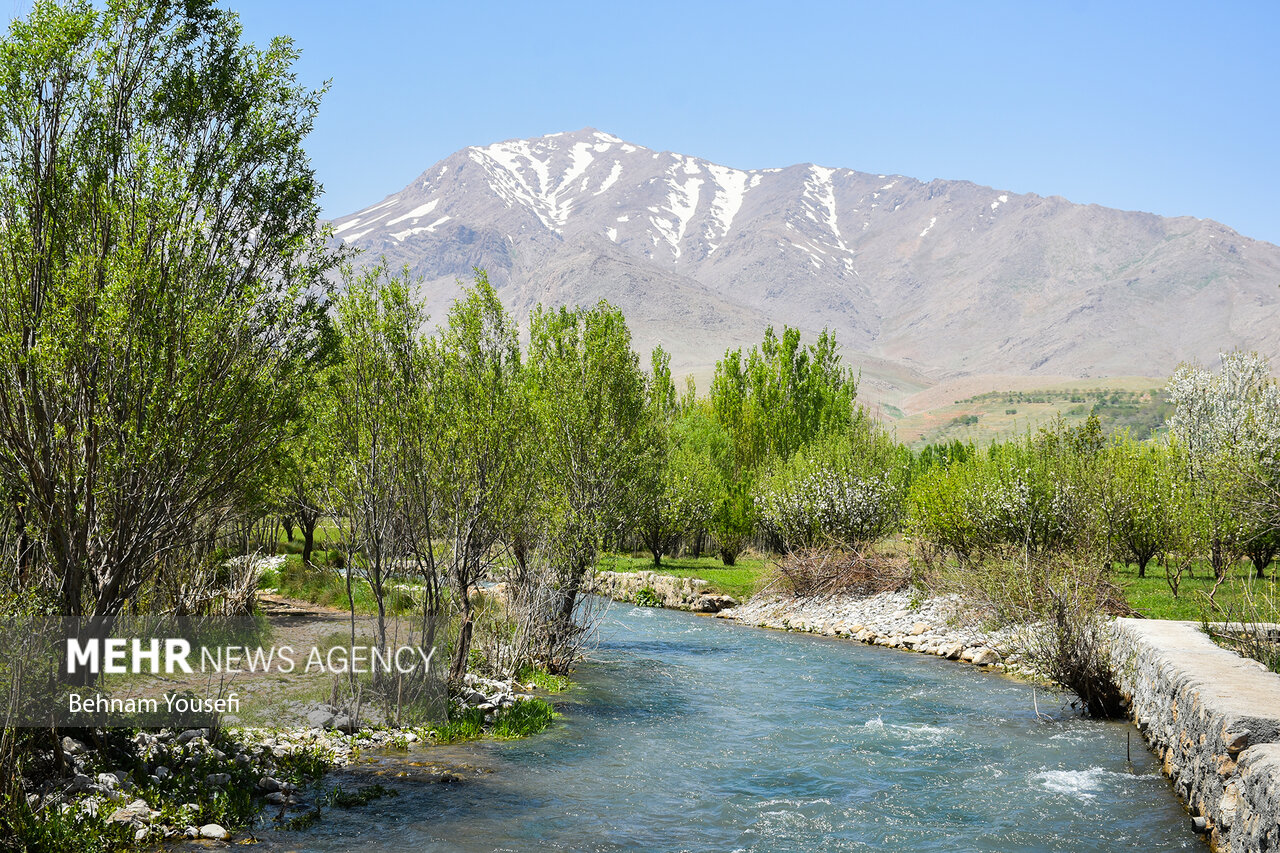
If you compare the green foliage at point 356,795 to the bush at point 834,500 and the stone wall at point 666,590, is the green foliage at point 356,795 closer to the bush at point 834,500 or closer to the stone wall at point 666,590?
the stone wall at point 666,590

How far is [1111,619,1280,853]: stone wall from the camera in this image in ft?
25.1

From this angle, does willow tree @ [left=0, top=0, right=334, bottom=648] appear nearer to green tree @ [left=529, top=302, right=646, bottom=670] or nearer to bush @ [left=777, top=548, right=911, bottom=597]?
green tree @ [left=529, top=302, right=646, bottom=670]

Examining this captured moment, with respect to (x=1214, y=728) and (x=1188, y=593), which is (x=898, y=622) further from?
(x=1214, y=728)

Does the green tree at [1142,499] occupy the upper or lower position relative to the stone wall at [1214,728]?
upper

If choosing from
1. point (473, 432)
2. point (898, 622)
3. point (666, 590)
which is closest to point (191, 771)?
point (473, 432)

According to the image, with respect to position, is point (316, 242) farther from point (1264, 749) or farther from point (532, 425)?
point (1264, 749)

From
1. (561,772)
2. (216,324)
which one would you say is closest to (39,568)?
(216,324)

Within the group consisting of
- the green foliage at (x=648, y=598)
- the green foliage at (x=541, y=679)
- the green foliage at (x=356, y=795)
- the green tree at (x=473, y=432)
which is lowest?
the green foliage at (x=648, y=598)

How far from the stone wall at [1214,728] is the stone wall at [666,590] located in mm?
18059

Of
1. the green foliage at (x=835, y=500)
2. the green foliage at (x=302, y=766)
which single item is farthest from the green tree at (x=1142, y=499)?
the green foliage at (x=302, y=766)

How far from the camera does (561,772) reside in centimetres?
1197

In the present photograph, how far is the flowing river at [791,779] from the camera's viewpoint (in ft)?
31.6

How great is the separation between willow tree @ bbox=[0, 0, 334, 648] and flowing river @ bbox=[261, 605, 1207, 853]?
12.0 ft

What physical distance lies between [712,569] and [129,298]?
31.9 metres
